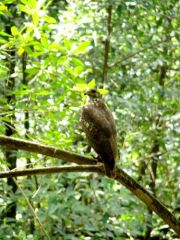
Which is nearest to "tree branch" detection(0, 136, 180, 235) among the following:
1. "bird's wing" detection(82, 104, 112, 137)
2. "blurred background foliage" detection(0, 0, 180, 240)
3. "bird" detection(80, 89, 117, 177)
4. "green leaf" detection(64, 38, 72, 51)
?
"bird" detection(80, 89, 117, 177)

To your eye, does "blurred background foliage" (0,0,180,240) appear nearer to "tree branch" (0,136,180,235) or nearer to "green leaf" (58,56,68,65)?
"green leaf" (58,56,68,65)

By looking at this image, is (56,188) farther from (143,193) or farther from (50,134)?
(143,193)

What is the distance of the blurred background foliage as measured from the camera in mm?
3316

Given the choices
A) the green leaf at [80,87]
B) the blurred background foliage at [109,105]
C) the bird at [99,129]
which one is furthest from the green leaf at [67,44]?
the bird at [99,129]

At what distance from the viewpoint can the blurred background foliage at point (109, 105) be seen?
10.9 ft

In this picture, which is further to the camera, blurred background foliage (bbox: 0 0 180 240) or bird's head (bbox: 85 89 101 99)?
blurred background foliage (bbox: 0 0 180 240)

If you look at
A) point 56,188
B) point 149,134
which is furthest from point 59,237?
point 149,134

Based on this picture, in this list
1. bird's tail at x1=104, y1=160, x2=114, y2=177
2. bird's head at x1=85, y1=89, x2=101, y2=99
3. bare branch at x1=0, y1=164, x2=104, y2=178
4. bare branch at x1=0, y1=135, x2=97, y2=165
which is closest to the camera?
bare branch at x1=0, y1=135, x2=97, y2=165

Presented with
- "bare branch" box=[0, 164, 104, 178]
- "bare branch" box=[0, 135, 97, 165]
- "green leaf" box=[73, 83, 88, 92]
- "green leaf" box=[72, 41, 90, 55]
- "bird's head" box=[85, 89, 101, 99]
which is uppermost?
"green leaf" box=[72, 41, 90, 55]

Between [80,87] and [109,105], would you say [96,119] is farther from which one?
[109,105]

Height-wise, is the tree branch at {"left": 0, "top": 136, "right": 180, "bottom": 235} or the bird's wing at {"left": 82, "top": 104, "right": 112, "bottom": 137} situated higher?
the bird's wing at {"left": 82, "top": 104, "right": 112, "bottom": 137}

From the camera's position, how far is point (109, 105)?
15.9ft

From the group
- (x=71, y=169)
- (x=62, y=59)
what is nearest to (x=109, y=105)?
(x=62, y=59)

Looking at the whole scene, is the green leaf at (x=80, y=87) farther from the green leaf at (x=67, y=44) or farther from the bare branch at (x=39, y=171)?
the bare branch at (x=39, y=171)
